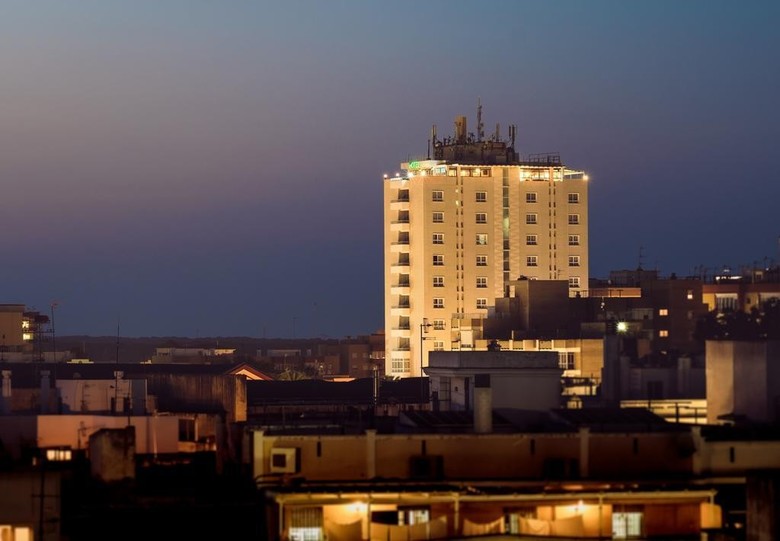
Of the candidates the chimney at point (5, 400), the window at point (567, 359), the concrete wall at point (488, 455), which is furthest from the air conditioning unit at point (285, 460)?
the window at point (567, 359)

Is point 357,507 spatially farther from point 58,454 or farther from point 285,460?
point 58,454

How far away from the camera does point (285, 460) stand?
4497cm

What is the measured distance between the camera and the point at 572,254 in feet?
543

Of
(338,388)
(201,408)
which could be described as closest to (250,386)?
(338,388)

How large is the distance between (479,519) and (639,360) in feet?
132

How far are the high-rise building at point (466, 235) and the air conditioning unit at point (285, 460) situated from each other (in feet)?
352

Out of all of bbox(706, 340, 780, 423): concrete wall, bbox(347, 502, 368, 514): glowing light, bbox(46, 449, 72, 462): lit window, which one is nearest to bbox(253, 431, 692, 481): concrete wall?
bbox(347, 502, 368, 514): glowing light

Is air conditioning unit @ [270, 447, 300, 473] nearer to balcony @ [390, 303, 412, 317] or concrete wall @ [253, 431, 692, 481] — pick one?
concrete wall @ [253, 431, 692, 481]

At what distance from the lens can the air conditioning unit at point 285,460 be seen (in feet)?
147

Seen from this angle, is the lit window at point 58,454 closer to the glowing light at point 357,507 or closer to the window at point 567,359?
the glowing light at point 357,507

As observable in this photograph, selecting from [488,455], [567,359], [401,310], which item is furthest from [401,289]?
[488,455]

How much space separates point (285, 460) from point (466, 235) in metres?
117

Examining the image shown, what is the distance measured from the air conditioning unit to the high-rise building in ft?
352

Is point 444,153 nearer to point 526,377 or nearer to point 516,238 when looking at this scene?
point 516,238
